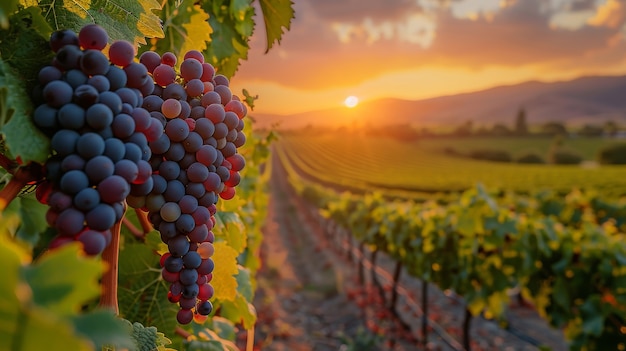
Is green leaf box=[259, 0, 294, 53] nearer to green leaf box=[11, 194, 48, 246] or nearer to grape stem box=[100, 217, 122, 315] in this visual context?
green leaf box=[11, 194, 48, 246]

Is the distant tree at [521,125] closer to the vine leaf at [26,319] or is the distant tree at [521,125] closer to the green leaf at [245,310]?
the green leaf at [245,310]

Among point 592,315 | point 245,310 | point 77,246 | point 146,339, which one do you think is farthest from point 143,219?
point 592,315

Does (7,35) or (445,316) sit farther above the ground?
(7,35)

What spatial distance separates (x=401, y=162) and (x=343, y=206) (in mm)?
56393

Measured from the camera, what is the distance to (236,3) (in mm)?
1863

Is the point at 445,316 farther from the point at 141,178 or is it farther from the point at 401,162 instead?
the point at 401,162

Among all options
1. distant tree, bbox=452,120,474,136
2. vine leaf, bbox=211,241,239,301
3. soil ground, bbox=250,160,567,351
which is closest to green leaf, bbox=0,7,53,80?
vine leaf, bbox=211,241,239,301

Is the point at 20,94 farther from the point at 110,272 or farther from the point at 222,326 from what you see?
the point at 222,326

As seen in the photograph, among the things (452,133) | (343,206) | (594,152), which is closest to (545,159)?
(594,152)

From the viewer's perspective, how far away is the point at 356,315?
11.0 metres

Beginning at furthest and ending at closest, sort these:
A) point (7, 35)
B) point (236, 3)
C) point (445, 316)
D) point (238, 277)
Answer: point (445, 316)
point (238, 277)
point (236, 3)
point (7, 35)

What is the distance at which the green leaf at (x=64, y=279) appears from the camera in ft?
1.77

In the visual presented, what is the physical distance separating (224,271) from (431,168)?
62.1 metres

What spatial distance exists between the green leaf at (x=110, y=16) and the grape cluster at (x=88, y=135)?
0.86 ft
